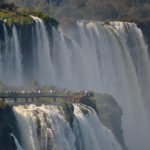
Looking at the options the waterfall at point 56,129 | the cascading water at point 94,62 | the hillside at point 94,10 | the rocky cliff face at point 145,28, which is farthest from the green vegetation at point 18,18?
the hillside at point 94,10

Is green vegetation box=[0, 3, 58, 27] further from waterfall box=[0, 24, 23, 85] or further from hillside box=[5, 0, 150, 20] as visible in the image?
hillside box=[5, 0, 150, 20]

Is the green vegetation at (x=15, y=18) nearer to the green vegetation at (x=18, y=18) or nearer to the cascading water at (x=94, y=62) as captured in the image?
the green vegetation at (x=18, y=18)

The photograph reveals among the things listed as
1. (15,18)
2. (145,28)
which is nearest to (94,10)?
(145,28)

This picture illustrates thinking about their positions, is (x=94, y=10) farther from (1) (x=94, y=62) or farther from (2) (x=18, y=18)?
(2) (x=18, y=18)

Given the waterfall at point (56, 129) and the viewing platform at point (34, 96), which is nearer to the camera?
the waterfall at point (56, 129)

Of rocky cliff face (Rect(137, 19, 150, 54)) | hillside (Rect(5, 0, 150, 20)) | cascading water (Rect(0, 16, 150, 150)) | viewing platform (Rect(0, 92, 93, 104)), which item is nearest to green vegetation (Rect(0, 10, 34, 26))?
cascading water (Rect(0, 16, 150, 150))

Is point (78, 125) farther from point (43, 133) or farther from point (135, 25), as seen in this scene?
point (135, 25)
